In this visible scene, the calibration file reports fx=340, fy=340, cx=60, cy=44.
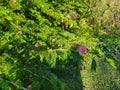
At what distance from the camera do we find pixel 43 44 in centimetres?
363

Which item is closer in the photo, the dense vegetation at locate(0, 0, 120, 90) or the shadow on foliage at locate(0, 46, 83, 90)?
the shadow on foliage at locate(0, 46, 83, 90)

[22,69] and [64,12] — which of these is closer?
[22,69]

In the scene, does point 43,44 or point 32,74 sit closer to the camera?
point 32,74

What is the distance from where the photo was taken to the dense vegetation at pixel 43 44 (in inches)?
99.6

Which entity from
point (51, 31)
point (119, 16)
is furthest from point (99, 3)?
point (51, 31)

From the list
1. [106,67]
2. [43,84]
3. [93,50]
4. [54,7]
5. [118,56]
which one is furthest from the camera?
[118,56]

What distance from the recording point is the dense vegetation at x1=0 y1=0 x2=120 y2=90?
2529 millimetres

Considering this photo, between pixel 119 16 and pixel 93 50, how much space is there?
5.82 m

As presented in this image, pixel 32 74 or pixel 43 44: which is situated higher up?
pixel 43 44

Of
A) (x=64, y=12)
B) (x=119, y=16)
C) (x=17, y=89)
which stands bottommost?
(x=17, y=89)

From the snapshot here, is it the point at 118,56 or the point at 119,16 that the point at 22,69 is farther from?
the point at 119,16

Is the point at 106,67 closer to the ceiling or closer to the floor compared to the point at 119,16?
closer to the floor

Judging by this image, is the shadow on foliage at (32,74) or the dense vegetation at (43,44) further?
the dense vegetation at (43,44)

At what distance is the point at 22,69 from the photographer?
2816 mm
